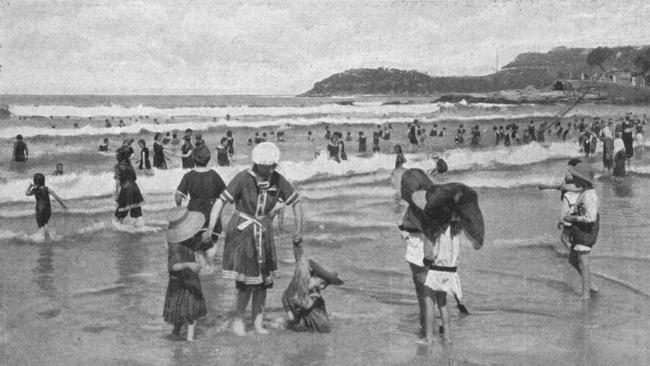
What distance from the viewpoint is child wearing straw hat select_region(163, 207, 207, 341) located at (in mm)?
4359

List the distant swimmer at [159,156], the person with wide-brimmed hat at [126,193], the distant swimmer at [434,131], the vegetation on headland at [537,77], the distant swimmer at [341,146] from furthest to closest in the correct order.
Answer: the distant swimmer at [434,131] → the distant swimmer at [341,146] → the distant swimmer at [159,156] → the vegetation on headland at [537,77] → the person with wide-brimmed hat at [126,193]

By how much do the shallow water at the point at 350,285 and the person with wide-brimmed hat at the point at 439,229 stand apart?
0.34 m

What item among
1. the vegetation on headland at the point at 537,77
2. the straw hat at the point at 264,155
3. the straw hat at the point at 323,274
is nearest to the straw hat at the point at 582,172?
the straw hat at the point at 323,274

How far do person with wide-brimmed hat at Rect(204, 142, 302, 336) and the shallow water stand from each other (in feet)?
1.13

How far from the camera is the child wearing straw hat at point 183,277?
14.3 feet

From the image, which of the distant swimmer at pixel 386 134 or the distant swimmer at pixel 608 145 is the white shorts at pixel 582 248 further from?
the distant swimmer at pixel 386 134

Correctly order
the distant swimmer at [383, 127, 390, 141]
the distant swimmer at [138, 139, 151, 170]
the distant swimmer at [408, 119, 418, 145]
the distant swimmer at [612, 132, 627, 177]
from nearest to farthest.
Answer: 1. the distant swimmer at [138, 139, 151, 170]
2. the distant swimmer at [612, 132, 627, 177]
3. the distant swimmer at [383, 127, 390, 141]
4. the distant swimmer at [408, 119, 418, 145]

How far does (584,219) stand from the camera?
17.4 ft

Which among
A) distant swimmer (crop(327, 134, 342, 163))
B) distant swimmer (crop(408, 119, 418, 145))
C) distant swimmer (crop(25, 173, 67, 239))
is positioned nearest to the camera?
distant swimmer (crop(25, 173, 67, 239))

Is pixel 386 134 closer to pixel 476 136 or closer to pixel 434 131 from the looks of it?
pixel 434 131

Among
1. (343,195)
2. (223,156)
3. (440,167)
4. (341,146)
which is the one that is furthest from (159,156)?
(440,167)

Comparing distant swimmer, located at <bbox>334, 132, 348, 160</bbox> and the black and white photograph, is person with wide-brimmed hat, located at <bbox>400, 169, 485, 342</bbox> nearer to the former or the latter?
the black and white photograph

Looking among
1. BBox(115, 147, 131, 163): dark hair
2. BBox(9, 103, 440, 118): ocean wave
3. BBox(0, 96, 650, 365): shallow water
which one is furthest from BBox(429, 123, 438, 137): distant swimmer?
BBox(115, 147, 131, 163): dark hair

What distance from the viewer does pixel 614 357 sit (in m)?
4.14
